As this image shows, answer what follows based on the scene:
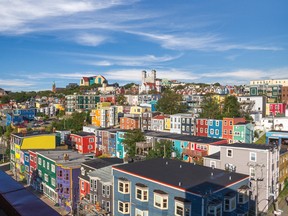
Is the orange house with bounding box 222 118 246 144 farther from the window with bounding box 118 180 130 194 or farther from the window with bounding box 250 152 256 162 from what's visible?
the window with bounding box 118 180 130 194

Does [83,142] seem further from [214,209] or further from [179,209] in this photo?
[214,209]

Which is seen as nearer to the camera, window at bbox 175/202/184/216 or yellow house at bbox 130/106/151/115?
window at bbox 175/202/184/216

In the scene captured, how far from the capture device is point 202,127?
191 feet

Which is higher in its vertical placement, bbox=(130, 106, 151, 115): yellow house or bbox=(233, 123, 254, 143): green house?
bbox=(130, 106, 151, 115): yellow house

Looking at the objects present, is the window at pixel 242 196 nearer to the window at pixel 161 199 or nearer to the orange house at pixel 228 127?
the window at pixel 161 199

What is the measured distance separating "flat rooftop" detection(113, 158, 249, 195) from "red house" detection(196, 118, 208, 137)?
32273mm

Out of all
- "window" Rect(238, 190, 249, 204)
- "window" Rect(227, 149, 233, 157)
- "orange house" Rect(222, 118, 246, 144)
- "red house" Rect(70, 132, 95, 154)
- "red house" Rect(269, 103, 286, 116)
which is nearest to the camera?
"window" Rect(238, 190, 249, 204)

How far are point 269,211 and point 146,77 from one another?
5720 inches

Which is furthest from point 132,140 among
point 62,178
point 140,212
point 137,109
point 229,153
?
point 137,109

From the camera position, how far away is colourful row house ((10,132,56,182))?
4878 centimetres

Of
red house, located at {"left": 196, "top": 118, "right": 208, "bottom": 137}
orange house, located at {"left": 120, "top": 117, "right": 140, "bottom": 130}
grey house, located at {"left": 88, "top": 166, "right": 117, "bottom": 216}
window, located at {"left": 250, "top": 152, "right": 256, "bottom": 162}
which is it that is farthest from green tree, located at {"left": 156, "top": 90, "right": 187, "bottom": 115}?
grey house, located at {"left": 88, "top": 166, "right": 117, "bottom": 216}

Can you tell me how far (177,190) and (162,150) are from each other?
75.3 ft

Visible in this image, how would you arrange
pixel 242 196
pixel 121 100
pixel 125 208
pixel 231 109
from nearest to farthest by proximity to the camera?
1. pixel 242 196
2. pixel 125 208
3. pixel 231 109
4. pixel 121 100

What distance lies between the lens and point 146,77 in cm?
17188
